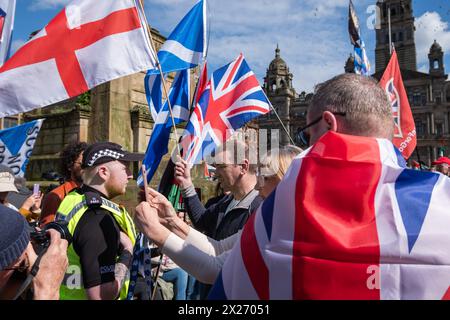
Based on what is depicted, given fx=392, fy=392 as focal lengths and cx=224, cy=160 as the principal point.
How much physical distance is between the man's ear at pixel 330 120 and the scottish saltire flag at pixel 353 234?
207 millimetres

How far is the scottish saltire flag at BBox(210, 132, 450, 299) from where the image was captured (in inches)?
45.9

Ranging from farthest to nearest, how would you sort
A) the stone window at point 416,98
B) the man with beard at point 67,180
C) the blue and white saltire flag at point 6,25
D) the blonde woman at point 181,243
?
1. the stone window at point 416,98
2. the man with beard at point 67,180
3. the blue and white saltire flag at point 6,25
4. the blonde woman at point 181,243

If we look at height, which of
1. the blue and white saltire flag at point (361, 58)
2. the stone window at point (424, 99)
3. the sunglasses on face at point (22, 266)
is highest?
the stone window at point (424, 99)

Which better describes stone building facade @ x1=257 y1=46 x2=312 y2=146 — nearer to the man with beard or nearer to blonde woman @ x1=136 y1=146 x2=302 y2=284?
the man with beard

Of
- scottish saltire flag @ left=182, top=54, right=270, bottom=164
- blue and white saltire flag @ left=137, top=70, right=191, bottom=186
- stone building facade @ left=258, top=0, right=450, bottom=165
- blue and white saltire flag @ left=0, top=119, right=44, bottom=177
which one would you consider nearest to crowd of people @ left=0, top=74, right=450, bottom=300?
blue and white saltire flag @ left=137, top=70, right=191, bottom=186

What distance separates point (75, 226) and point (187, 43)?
2456 millimetres

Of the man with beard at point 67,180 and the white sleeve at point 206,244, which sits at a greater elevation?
the man with beard at point 67,180

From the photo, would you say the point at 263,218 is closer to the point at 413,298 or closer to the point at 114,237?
the point at 413,298

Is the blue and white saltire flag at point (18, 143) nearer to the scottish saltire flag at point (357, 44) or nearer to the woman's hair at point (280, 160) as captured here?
the woman's hair at point (280, 160)

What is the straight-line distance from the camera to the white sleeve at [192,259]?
210 cm

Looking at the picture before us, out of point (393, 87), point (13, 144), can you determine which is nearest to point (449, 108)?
point (393, 87)

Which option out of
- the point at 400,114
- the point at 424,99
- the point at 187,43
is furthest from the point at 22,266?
the point at 424,99

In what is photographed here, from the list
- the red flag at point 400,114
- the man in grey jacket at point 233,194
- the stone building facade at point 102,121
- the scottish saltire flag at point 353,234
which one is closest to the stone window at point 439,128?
the red flag at point 400,114

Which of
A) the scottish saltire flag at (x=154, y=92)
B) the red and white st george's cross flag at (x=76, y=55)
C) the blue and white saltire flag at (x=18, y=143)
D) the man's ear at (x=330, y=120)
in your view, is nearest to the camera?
the man's ear at (x=330, y=120)
